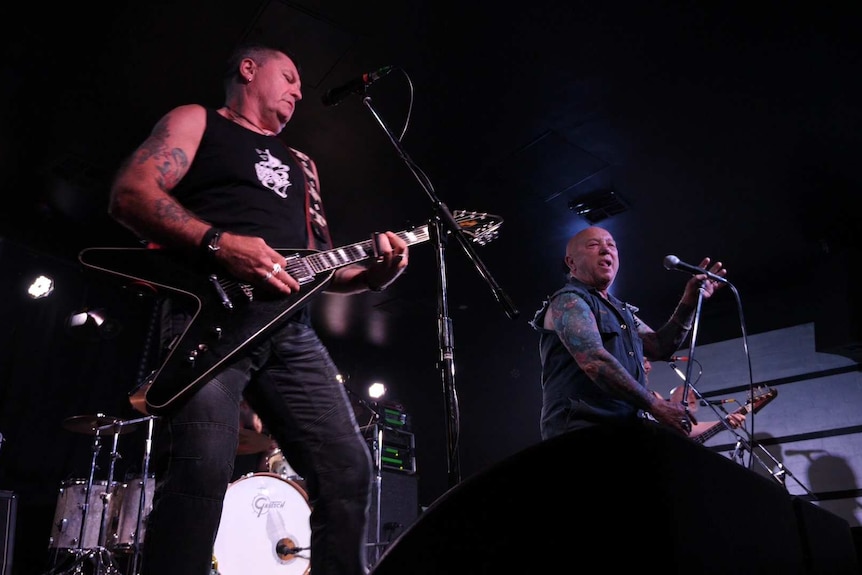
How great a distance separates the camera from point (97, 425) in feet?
20.5

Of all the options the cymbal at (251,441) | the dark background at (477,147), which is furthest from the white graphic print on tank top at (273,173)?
the cymbal at (251,441)

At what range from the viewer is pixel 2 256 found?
7000mm

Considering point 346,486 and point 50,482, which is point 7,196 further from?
point 346,486

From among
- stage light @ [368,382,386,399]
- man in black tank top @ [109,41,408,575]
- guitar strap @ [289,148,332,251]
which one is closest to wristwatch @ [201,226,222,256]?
man in black tank top @ [109,41,408,575]

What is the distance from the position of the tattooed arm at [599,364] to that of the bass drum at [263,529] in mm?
3126

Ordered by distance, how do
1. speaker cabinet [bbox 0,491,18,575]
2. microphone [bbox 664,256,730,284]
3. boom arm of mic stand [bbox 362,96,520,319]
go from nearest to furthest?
boom arm of mic stand [bbox 362,96,520,319] < microphone [bbox 664,256,730,284] < speaker cabinet [bbox 0,491,18,575]

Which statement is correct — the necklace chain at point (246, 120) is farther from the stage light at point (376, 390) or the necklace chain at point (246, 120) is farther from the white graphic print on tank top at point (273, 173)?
the stage light at point (376, 390)

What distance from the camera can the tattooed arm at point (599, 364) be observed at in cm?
274

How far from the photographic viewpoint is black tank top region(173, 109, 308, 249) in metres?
1.94

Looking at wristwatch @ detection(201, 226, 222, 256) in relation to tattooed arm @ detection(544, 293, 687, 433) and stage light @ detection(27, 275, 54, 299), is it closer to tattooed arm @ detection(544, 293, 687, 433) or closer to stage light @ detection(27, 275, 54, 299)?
tattooed arm @ detection(544, 293, 687, 433)

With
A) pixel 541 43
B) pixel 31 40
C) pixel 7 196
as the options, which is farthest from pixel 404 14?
pixel 7 196

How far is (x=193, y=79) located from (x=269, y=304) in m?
3.69

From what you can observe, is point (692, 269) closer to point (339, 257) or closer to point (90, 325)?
point (339, 257)

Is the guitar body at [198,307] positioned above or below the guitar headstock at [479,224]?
below
